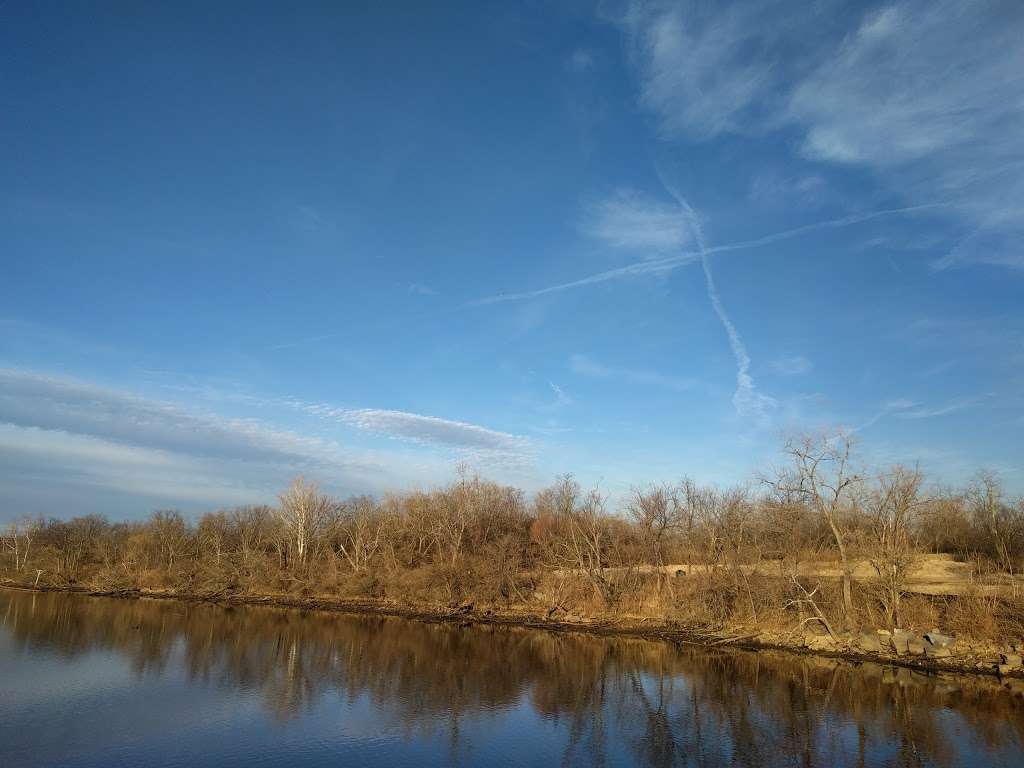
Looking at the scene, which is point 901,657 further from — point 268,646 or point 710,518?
point 268,646

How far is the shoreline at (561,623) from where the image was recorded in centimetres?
3284

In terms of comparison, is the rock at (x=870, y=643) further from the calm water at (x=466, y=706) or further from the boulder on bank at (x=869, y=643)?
the calm water at (x=466, y=706)

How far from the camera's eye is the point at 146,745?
19078mm

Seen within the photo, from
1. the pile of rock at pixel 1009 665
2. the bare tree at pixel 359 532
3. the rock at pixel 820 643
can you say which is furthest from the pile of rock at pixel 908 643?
the bare tree at pixel 359 532

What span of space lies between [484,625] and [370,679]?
22.7m

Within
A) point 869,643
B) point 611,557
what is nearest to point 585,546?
point 611,557

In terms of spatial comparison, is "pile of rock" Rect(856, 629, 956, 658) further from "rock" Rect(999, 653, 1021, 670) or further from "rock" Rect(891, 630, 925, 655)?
"rock" Rect(999, 653, 1021, 670)

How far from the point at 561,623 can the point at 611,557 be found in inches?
287

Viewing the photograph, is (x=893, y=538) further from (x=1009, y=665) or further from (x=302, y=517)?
(x=302, y=517)

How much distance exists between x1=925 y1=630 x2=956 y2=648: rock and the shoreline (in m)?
0.67

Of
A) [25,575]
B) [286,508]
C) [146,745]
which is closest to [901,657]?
[146,745]

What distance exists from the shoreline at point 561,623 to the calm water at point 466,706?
2.06 meters

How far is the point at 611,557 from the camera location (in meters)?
54.3

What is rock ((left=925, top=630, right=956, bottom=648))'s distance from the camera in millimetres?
33438
